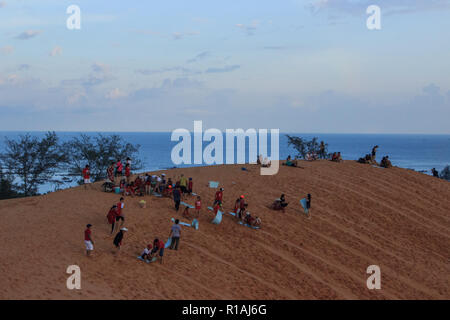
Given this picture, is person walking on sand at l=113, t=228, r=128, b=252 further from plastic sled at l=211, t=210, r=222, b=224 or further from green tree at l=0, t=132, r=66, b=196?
green tree at l=0, t=132, r=66, b=196

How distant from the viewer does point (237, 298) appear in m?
15.8

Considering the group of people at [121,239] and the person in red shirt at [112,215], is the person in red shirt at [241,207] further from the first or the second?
the person in red shirt at [112,215]

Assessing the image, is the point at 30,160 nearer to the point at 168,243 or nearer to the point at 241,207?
the point at 241,207

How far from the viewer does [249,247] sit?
19859 mm

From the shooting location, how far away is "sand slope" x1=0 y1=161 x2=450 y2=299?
15680 mm

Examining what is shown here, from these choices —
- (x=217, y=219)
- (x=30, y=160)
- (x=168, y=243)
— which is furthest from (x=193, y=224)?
(x=30, y=160)

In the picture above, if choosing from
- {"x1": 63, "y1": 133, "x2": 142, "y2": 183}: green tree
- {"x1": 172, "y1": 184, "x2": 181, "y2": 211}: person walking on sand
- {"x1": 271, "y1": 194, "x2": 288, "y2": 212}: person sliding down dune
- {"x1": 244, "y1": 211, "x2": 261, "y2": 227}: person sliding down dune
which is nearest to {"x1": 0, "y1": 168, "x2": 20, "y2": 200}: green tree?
{"x1": 63, "y1": 133, "x2": 142, "y2": 183}: green tree

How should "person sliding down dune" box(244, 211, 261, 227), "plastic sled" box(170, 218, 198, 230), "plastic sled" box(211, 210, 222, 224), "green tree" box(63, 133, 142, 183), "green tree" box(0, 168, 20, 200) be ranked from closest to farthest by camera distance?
"plastic sled" box(170, 218, 198, 230) < "plastic sled" box(211, 210, 222, 224) < "person sliding down dune" box(244, 211, 261, 227) < "green tree" box(0, 168, 20, 200) < "green tree" box(63, 133, 142, 183)

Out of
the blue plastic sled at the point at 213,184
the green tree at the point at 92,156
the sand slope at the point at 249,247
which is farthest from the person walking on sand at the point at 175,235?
the green tree at the point at 92,156

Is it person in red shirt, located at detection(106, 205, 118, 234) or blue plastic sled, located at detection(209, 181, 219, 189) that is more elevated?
blue plastic sled, located at detection(209, 181, 219, 189)
